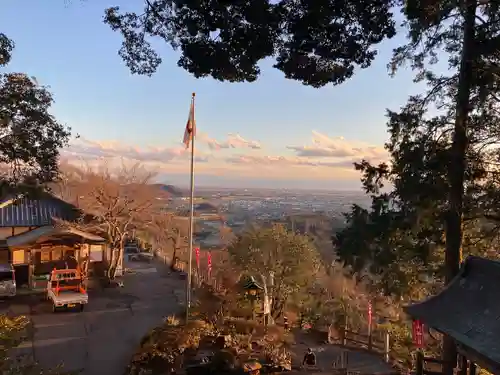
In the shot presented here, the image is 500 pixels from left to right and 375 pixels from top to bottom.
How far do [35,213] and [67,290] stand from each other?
4525 millimetres

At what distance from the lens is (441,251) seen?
35.3 feet

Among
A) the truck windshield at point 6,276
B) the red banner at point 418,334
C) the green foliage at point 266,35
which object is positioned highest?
the green foliage at point 266,35

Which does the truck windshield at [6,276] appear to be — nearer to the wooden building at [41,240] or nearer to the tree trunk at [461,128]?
the wooden building at [41,240]

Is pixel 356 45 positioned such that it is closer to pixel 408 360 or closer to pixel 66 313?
pixel 408 360

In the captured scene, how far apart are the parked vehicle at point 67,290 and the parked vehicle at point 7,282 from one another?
4.30ft

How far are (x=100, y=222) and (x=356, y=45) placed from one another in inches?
551

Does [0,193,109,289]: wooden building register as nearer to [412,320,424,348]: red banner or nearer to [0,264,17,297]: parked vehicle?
[0,264,17,297]: parked vehicle

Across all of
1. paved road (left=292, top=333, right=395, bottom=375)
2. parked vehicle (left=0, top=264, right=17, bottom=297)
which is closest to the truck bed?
parked vehicle (left=0, top=264, right=17, bottom=297)

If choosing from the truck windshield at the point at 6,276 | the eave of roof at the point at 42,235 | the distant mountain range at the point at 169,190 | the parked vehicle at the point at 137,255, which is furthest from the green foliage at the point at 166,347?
the distant mountain range at the point at 169,190

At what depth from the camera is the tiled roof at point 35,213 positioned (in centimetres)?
1741

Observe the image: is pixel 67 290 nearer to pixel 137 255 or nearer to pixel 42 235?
pixel 42 235

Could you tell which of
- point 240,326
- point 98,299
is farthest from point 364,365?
point 98,299

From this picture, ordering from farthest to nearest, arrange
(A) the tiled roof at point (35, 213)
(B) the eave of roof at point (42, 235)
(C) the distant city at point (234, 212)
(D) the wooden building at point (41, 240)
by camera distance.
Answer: (C) the distant city at point (234, 212)
(A) the tiled roof at point (35, 213)
(D) the wooden building at point (41, 240)
(B) the eave of roof at point (42, 235)

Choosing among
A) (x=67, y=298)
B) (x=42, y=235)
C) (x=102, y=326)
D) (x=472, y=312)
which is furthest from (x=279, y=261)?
(x=472, y=312)
